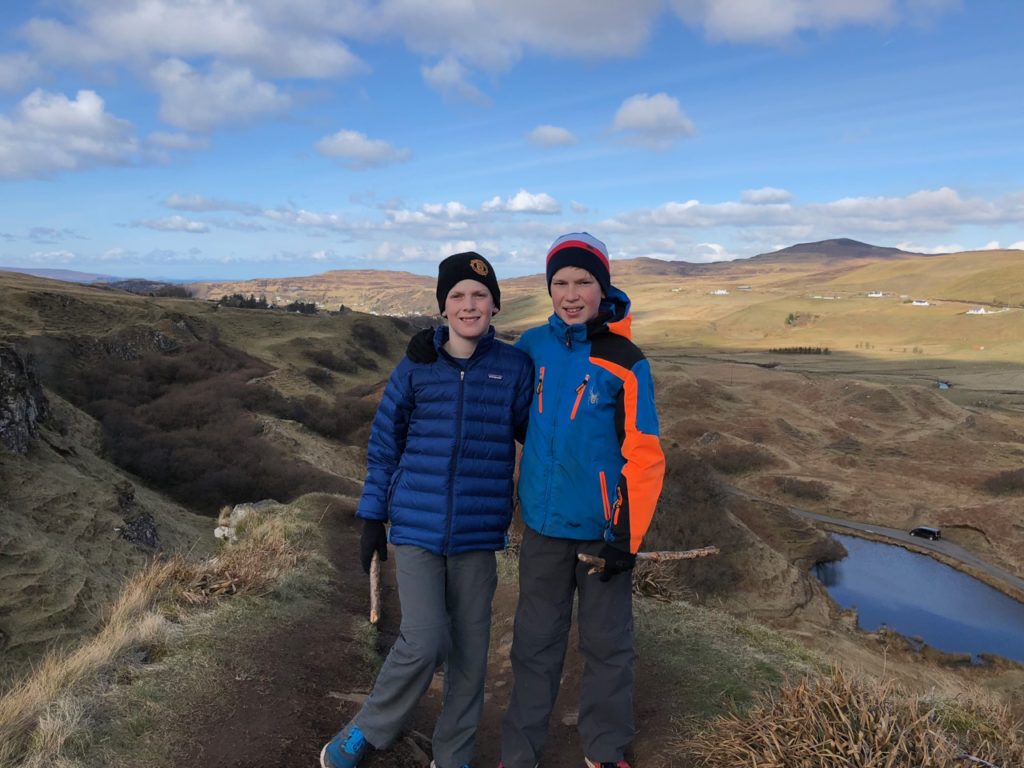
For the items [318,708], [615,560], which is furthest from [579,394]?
[318,708]

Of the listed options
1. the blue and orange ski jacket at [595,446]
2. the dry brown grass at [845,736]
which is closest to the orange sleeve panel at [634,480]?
the blue and orange ski jacket at [595,446]

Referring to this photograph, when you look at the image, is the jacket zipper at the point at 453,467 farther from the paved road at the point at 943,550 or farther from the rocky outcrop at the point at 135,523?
the paved road at the point at 943,550

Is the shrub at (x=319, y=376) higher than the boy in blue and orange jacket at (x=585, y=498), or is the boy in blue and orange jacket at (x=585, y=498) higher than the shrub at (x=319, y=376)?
the boy in blue and orange jacket at (x=585, y=498)

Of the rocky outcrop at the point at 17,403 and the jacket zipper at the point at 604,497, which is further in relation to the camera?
the rocky outcrop at the point at 17,403

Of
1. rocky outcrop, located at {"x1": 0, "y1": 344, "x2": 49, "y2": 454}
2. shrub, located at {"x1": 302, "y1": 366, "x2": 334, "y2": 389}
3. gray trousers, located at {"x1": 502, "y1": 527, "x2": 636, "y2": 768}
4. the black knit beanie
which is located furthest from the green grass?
shrub, located at {"x1": 302, "y1": 366, "x2": 334, "y2": 389}

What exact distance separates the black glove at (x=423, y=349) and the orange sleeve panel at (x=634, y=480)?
3.30ft

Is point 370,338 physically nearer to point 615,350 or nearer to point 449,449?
point 449,449

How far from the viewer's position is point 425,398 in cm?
340

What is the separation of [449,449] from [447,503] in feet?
0.88

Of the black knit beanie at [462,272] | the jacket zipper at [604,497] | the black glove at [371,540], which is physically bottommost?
the black glove at [371,540]

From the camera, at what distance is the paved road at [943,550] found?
2795 cm

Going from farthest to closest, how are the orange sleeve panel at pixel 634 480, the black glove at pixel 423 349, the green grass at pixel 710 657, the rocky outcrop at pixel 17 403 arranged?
the rocky outcrop at pixel 17 403 → the green grass at pixel 710 657 → the black glove at pixel 423 349 → the orange sleeve panel at pixel 634 480

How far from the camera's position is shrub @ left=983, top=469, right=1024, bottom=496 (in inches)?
1412

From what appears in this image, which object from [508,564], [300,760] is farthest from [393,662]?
[508,564]
